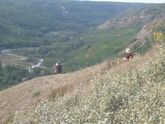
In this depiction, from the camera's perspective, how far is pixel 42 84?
26969 mm

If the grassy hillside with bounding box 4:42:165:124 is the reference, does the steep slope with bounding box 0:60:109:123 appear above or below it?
below

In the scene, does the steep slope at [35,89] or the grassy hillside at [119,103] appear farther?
the steep slope at [35,89]

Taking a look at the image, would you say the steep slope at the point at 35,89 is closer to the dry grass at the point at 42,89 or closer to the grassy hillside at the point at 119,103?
the dry grass at the point at 42,89

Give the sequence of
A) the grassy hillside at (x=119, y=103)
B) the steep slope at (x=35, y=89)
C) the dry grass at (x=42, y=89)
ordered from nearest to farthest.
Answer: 1. the grassy hillside at (x=119, y=103)
2. the dry grass at (x=42, y=89)
3. the steep slope at (x=35, y=89)

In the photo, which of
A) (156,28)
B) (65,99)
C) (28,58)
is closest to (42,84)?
(65,99)

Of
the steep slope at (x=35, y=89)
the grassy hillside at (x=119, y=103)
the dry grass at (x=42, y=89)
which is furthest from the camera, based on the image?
the steep slope at (x=35, y=89)

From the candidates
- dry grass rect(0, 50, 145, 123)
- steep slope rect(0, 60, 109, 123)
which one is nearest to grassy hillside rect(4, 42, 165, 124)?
dry grass rect(0, 50, 145, 123)

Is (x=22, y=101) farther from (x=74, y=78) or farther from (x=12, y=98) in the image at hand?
(x=74, y=78)

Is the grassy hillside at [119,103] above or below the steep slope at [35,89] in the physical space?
above

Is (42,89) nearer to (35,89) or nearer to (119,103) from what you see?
(35,89)

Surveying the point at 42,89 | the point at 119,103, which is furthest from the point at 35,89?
the point at 119,103

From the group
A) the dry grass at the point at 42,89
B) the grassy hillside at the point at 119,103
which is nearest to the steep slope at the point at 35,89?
the dry grass at the point at 42,89

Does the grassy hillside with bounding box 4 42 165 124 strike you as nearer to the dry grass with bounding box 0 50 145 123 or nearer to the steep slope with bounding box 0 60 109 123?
the dry grass with bounding box 0 50 145 123

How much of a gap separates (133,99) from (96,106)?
1.16 m
